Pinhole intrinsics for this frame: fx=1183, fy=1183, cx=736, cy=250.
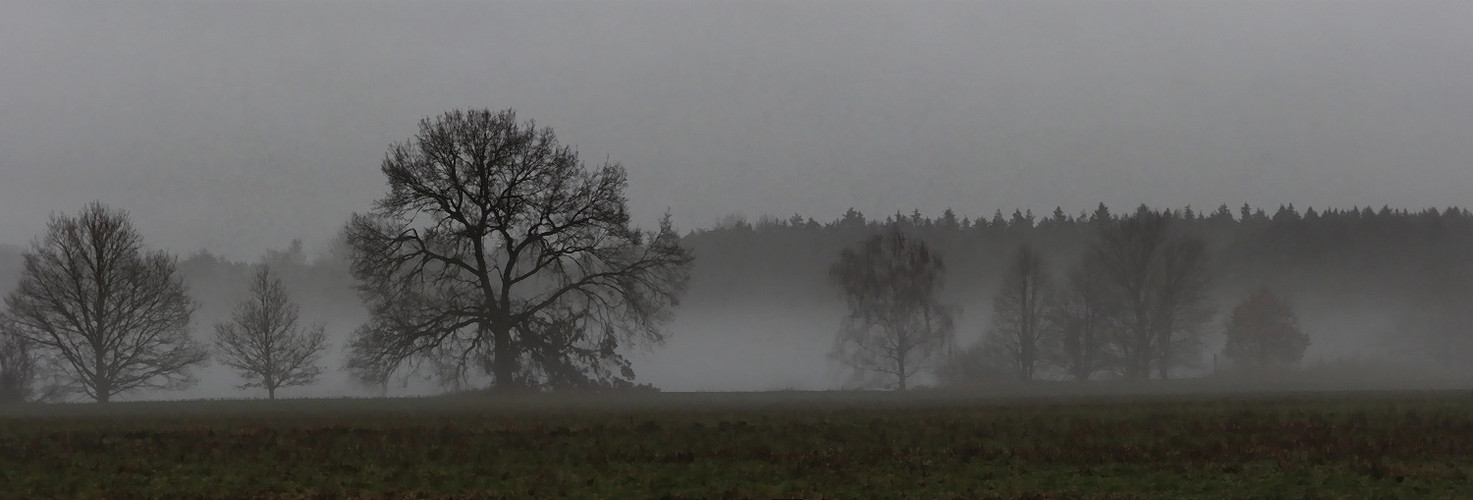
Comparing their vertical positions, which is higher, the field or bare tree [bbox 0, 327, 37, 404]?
bare tree [bbox 0, 327, 37, 404]

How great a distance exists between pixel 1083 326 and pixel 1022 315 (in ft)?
13.7

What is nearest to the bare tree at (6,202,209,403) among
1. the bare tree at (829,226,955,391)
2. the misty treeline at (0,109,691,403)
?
the misty treeline at (0,109,691,403)

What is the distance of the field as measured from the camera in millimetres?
18344

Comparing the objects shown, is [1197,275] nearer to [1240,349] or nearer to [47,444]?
[1240,349]

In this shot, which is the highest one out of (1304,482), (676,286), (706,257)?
(706,257)

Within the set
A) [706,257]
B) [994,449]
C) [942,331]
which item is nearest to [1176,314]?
[942,331]

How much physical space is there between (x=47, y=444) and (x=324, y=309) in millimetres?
155203

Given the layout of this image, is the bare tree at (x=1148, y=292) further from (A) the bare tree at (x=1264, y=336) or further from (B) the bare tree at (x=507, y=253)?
(B) the bare tree at (x=507, y=253)

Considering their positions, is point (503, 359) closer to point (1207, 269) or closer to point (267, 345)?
point (267, 345)

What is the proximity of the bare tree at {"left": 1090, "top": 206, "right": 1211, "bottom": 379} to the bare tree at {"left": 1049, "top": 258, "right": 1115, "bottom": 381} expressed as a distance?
0.99m

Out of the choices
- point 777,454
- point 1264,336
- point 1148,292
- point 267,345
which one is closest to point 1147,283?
point 1148,292

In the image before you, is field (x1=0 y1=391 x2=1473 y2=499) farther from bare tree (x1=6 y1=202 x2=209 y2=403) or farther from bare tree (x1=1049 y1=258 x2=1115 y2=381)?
bare tree (x1=1049 y1=258 x2=1115 y2=381)

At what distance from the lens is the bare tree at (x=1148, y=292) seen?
80.4 metres

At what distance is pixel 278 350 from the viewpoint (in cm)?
6650
